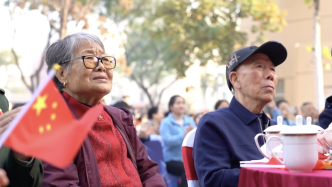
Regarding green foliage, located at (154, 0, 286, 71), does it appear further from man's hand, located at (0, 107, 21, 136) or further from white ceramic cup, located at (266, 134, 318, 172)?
man's hand, located at (0, 107, 21, 136)

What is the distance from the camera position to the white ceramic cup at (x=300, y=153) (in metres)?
1.77

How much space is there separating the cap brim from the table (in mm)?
1069

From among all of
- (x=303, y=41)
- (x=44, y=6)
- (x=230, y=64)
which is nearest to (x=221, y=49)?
(x=303, y=41)

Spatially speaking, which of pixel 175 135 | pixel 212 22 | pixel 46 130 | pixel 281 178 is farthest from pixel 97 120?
pixel 212 22

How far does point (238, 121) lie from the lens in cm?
271

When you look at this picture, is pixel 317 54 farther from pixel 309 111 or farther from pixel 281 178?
pixel 281 178

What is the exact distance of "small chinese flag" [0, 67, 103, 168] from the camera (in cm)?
114

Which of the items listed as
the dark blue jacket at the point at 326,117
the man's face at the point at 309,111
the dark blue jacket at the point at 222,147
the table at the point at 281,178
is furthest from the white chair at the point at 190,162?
the man's face at the point at 309,111

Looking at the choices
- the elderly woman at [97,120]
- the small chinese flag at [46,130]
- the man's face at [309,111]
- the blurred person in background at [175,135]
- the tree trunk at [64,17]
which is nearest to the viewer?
the small chinese flag at [46,130]

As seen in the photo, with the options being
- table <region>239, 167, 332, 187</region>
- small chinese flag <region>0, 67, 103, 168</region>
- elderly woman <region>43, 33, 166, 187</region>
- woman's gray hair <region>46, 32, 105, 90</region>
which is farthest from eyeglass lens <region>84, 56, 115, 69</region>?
small chinese flag <region>0, 67, 103, 168</region>

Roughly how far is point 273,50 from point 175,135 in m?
4.50

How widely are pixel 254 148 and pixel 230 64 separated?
2.24 feet

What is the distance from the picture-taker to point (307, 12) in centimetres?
1734

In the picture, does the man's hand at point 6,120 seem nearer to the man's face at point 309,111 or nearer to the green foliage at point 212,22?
the man's face at point 309,111
